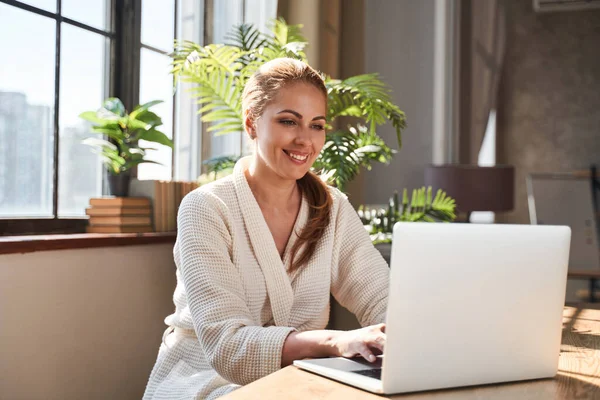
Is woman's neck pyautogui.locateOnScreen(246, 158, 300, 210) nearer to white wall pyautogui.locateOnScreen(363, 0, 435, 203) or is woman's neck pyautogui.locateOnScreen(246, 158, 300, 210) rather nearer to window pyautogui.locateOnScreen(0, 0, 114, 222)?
window pyautogui.locateOnScreen(0, 0, 114, 222)

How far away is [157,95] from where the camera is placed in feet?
9.67

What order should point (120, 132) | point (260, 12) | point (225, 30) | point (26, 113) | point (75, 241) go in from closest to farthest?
point (75, 241) < point (26, 113) < point (120, 132) < point (225, 30) < point (260, 12)

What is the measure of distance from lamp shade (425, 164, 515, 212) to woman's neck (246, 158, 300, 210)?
284 cm

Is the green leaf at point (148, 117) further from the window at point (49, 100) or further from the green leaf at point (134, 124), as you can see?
the window at point (49, 100)

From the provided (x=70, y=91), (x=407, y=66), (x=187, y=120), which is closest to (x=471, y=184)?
(x=407, y=66)

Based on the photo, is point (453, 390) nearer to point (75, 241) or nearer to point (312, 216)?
point (312, 216)

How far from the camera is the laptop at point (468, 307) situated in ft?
2.98

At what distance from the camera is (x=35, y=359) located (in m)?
1.92

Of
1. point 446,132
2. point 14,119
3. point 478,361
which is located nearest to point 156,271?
point 14,119

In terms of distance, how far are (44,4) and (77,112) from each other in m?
0.38

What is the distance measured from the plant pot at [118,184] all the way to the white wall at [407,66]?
257cm

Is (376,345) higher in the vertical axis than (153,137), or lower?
lower

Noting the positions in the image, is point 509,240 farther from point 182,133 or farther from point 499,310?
point 182,133

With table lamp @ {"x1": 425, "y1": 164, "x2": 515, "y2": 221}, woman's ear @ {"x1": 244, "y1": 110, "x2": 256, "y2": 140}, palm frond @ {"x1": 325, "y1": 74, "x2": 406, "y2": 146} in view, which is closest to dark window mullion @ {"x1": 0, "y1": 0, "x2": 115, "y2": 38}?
palm frond @ {"x1": 325, "y1": 74, "x2": 406, "y2": 146}
